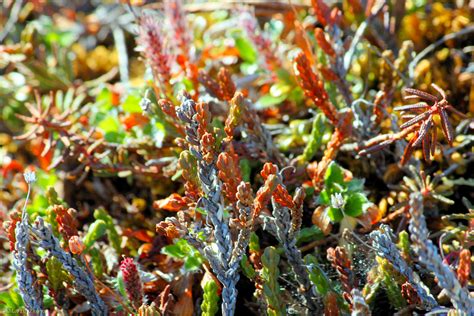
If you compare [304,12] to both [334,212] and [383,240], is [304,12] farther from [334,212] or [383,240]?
[383,240]

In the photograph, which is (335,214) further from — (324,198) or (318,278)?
(318,278)

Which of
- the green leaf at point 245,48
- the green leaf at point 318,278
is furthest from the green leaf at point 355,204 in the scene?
the green leaf at point 245,48

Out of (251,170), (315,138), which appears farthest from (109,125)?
(315,138)

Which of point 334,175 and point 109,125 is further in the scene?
point 109,125

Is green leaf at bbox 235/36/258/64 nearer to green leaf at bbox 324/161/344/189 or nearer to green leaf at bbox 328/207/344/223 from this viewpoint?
green leaf at bbox 324/161/344/189

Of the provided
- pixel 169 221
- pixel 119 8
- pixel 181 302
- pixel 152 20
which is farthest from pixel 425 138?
pixel 119 8

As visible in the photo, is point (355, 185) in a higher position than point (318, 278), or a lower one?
higher

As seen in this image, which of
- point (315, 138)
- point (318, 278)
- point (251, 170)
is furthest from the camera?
point (251, 170)
